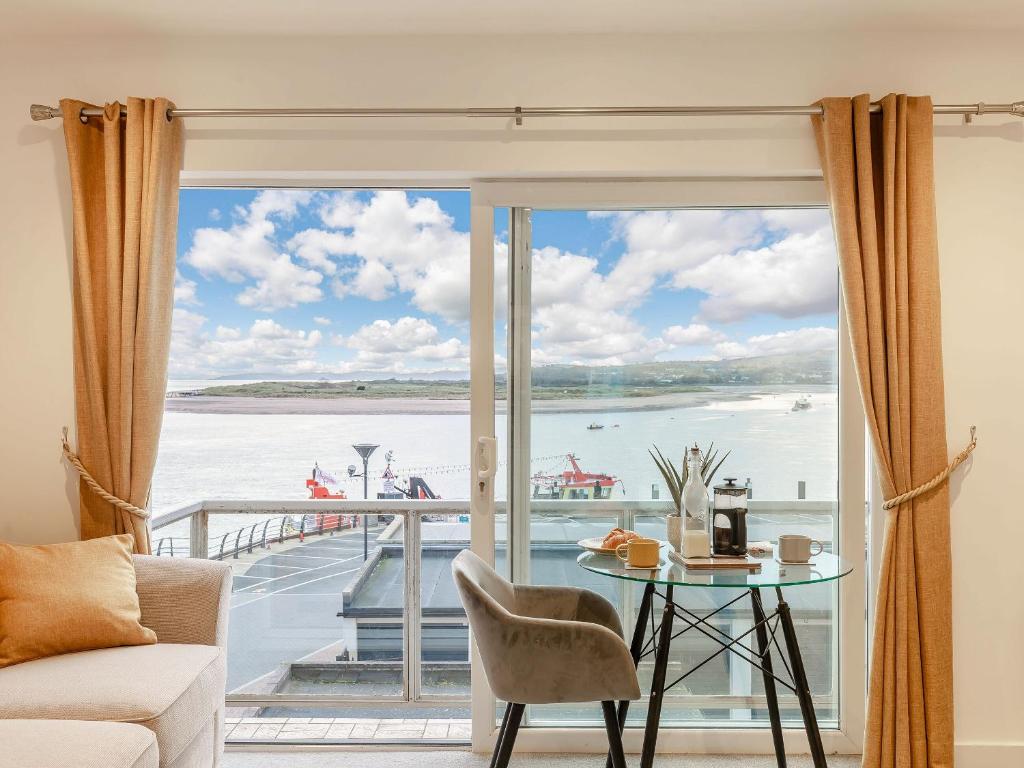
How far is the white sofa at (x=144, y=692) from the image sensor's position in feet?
5.65

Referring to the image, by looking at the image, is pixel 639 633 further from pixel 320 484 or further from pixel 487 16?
pixel 487 16

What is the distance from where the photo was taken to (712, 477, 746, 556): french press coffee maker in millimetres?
2246

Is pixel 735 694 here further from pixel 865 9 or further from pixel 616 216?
pixel 865 9

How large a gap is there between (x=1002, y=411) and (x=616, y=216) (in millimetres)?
1516

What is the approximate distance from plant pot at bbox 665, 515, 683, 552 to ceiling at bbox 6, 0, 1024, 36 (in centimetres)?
167

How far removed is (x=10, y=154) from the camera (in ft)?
8.91

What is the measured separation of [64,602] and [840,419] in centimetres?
262

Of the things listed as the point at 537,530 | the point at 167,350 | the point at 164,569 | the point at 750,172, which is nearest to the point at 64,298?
the point at 167,350

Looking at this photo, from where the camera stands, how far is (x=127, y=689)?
2.00 m

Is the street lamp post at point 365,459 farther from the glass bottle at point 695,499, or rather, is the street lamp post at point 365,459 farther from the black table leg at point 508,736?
the glass bottle at point 695,499

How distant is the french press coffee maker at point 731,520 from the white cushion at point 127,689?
1566 millimetres

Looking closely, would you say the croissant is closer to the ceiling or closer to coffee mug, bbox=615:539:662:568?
coffee mug, bbox=615:539:662:568

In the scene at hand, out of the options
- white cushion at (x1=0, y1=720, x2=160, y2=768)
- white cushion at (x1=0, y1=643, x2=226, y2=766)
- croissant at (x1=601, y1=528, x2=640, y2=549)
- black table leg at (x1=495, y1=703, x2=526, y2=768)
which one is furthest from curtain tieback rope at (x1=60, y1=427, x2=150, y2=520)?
croissant at (x1=601, y1=528, x2=640, y2=549)

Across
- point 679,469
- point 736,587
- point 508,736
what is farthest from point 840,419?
point 508,736
